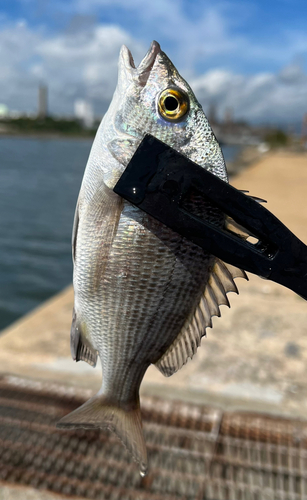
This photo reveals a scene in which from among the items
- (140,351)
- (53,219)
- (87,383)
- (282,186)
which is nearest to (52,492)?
(87,383)

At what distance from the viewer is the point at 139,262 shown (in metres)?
1.23

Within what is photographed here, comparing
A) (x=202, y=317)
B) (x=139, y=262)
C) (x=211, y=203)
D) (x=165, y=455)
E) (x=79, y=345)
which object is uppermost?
(x=211, y=203)

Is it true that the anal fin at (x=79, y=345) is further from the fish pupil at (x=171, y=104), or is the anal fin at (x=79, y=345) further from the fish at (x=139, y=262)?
the fish pupil at (x=171, y=104)

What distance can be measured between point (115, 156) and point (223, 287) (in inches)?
19.7

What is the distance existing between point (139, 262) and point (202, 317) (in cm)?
26

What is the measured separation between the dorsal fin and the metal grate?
5.95 ft

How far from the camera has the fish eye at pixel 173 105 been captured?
Result: 1275 mm

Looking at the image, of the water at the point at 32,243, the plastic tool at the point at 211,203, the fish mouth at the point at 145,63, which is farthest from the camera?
the water at the point at 32,243

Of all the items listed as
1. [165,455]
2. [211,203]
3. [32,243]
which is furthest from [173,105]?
[32,243]

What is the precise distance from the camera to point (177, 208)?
97 centimetres

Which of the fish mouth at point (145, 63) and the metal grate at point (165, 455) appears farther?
the metal grate at point (165, 455)

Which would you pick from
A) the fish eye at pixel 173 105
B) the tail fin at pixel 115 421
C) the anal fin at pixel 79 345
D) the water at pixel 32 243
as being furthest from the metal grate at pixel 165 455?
the water at pixel 32 243

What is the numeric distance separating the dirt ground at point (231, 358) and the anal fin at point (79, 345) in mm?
2402

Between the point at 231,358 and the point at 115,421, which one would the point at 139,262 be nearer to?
the point at 115,421
